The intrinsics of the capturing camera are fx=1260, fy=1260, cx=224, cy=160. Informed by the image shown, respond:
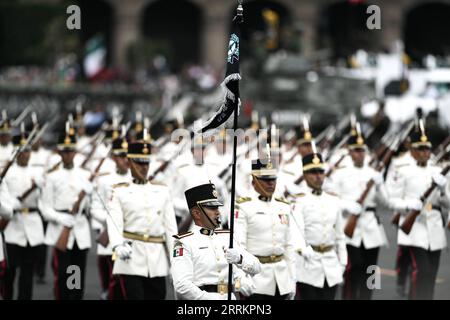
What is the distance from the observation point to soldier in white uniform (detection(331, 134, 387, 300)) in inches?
536

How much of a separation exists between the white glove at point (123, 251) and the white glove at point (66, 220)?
8.70 feet

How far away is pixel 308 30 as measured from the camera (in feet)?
204

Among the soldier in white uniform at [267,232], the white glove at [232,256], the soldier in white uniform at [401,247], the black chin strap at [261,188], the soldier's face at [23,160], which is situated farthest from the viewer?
the soldier's face at [23,160]

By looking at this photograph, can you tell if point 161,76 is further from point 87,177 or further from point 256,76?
point 87,177

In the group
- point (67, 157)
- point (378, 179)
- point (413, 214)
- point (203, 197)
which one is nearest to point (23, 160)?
point (67, 157)

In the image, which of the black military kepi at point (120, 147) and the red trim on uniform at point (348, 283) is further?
the red trim on uniform at point (348, 283)

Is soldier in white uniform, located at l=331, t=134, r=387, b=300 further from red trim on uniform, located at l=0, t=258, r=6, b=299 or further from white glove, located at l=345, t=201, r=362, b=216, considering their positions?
red trim on uniform, located at l=0, t=258, r=6, b=299

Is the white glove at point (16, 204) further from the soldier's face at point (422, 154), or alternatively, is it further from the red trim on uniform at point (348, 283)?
the soldier's face at point (422, 154)

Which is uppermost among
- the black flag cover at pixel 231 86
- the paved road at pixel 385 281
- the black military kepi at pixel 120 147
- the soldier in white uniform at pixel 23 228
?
the black flag cover at pixel 231 86

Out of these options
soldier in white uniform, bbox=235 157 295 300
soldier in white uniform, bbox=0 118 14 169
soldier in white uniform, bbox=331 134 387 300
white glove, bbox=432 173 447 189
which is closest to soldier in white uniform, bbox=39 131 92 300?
soldier in white uniform, bbox=0 118 14 169

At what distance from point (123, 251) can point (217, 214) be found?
1699 mm

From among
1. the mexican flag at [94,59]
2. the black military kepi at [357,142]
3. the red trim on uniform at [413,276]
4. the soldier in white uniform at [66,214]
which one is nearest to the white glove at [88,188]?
the soldier in white uniform at [66,214]

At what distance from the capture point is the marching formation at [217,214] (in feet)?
34.1
